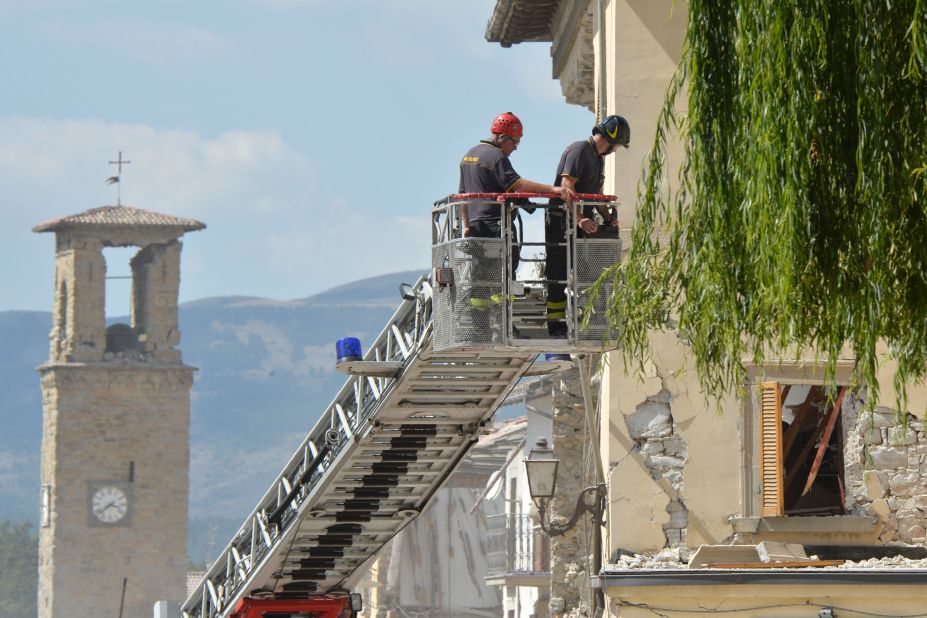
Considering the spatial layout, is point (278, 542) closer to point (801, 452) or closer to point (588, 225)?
point (801, 452)

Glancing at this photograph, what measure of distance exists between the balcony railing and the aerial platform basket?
23677mm

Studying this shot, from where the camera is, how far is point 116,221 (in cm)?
7244

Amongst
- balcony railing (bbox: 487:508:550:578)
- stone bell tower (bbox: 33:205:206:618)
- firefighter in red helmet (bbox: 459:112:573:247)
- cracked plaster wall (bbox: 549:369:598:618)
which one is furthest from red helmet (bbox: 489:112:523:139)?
stone bell tower (bbox: 33:205:206:618)

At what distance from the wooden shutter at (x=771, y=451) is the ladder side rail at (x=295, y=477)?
3004 millimetres

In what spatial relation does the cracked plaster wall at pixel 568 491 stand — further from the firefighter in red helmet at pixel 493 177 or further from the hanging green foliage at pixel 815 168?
the hanging green foliage at pixel 815 168

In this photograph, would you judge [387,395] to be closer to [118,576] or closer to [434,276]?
[434,276]

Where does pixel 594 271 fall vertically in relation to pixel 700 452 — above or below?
above

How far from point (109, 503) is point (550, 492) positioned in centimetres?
5520

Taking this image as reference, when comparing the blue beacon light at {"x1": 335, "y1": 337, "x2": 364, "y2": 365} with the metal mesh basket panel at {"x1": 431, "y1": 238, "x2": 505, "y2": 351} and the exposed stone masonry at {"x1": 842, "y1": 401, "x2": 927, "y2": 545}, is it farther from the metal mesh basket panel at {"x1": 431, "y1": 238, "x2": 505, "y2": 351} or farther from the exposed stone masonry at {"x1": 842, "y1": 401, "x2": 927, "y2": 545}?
the exposed stone masonry at {"x1": 842, "y1": 401, "x2": 927, "y2": 545}

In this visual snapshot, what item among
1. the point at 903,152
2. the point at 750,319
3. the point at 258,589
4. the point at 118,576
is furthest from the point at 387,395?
the point at 118,576

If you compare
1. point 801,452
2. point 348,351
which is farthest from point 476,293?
point 801,452

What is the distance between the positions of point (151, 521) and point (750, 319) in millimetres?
62310

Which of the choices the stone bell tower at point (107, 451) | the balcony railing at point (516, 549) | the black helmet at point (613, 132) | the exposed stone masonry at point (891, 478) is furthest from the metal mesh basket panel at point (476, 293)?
the stone bell tower at point (107, 451)

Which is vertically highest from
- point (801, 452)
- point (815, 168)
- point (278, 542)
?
point (815, 168)
